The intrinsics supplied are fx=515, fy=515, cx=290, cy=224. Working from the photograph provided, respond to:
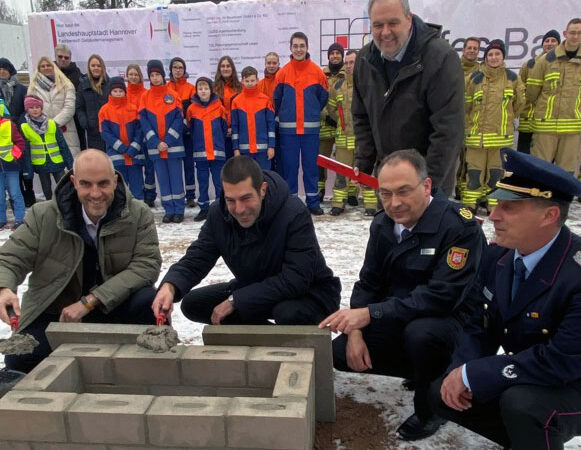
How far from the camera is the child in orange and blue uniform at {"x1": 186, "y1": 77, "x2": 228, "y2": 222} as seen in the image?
6438 millimetres

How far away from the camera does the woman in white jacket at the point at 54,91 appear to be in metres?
7.12

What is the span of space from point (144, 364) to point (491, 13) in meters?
6.48

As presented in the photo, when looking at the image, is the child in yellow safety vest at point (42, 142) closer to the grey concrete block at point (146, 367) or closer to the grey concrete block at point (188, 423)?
the grey concrete block at point (146, 367)

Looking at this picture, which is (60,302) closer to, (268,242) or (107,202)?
(107,202)

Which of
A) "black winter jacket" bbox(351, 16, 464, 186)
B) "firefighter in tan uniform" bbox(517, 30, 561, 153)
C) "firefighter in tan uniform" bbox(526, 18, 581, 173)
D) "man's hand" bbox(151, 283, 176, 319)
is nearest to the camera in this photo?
"man's hand" bbox(151, 283, 176, 319)

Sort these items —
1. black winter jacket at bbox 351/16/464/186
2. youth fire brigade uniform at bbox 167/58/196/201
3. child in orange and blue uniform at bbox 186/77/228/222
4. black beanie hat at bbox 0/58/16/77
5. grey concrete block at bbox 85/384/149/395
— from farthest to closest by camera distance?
black beanie hat at bbox 0/58/16/77, youth fire brigade uniform at bbox 167/58/196/201, child in orange and blue uniform at bbox 186/77/228/222, black winter jacket at bbox 351/16/464/186, grey concrete block at bbox 85/384/149/395

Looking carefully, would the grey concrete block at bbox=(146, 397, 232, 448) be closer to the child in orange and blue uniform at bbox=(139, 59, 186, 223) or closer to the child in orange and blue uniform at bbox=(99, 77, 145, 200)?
the child in orange and blue uniform at bbox=(139, 59, 186, 223)

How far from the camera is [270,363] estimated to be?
209 centimetres

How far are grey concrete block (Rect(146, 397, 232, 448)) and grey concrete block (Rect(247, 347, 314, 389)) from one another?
0.34 meters

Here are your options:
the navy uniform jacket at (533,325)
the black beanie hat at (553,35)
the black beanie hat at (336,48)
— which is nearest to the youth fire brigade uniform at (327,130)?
the black beanie hat at (336,48)

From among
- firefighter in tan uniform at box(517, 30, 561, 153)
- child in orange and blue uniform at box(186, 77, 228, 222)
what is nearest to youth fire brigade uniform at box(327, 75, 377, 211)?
child in orange and blue uniform at box(186, 77, 228, 222)

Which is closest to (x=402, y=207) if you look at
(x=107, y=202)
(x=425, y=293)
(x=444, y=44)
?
(x=425, y=293)

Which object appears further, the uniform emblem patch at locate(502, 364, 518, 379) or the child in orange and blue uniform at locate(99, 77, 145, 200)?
the child in orange and blue uniform at locate(99, 77, 145, 200)

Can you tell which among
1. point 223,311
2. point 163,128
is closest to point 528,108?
point 163,128
